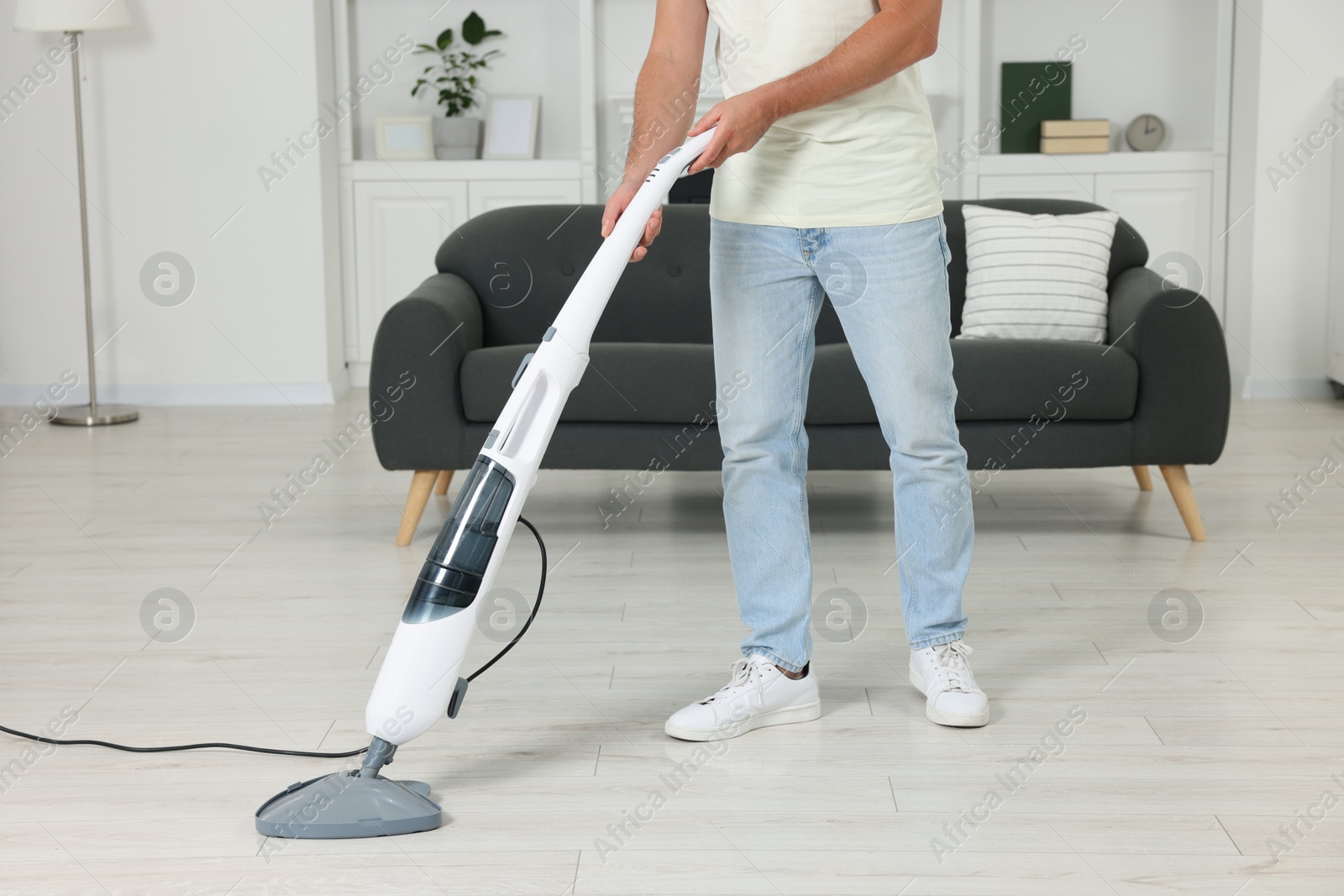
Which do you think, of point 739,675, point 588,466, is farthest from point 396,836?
point 588,466

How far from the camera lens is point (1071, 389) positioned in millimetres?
2717

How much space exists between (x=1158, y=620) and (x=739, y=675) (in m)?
0.84

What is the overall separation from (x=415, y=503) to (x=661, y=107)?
1335mm

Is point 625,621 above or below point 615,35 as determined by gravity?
below

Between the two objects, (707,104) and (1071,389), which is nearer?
Answer: (1071,389)

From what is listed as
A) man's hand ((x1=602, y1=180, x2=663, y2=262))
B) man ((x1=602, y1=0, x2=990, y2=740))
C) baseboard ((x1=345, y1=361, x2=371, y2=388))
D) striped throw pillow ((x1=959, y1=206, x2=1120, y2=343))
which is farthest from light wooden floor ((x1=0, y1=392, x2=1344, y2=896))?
baseboard ((x1=345, y1=361, x2=371, y2=388))

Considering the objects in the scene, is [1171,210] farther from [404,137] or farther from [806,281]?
[806,281]

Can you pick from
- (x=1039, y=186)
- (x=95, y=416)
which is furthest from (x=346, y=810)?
(x=1039, y=186)

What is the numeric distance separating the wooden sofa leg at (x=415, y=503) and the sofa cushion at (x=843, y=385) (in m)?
0.18

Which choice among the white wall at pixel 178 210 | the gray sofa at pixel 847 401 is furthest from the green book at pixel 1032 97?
the white wall at pixel 178 210

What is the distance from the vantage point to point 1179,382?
2715mm

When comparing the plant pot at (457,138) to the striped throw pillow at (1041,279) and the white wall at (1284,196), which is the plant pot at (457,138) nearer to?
the striped throw pillow at (1041,279)

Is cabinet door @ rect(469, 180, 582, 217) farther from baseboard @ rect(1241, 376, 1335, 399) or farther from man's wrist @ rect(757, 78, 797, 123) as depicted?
man's wrist @ rect(757, 78, 797, 123)

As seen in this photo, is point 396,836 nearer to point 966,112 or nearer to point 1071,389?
point 1071,389
